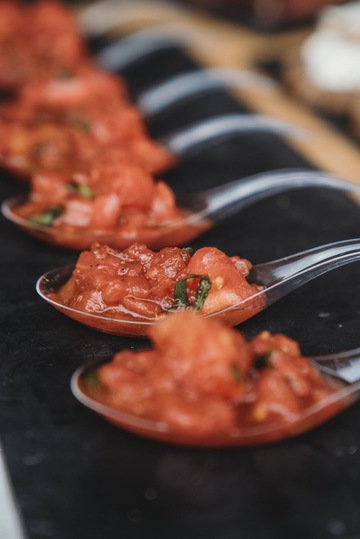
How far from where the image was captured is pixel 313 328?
2230 mm

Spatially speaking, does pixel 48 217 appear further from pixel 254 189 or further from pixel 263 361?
pixel 263 361

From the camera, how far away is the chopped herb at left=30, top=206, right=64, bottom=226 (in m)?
2.67

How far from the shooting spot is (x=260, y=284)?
7.40 ft

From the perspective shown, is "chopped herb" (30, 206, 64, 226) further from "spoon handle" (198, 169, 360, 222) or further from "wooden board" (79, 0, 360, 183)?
"wooden board" (79, 0, 360, 183)

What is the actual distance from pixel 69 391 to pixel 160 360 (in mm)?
330

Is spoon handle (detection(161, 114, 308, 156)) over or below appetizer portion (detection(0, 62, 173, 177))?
below

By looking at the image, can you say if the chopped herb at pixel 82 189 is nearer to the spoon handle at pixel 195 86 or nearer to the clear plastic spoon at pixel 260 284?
the clear plastic spoon at pixel 260 284

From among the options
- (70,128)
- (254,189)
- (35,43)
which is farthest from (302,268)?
(35,43)

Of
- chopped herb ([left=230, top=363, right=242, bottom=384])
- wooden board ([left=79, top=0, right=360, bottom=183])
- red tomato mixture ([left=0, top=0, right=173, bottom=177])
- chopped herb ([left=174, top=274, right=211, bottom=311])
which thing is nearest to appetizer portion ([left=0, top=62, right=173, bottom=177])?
red tomato mixture ([left=0, top=0, right=173, bottom=177])

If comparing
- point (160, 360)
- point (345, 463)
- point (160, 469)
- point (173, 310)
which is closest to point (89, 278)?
point (173, 310)

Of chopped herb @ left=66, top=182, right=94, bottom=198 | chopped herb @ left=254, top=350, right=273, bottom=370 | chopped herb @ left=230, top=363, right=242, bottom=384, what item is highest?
chopped herb @ left=230, top=363, right=242, bottom=384

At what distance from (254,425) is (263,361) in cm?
18

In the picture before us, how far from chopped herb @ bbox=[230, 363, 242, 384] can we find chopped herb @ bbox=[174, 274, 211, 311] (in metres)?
0.41

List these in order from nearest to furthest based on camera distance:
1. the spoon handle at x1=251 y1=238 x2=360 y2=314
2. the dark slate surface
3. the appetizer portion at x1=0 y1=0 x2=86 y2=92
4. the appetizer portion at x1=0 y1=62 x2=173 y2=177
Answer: the dark slate surface → the spoon handle at x1=251 y1=238 x2=360 y2=314 → the appetizer portion at x1=0 y1=62 x2=173 y2=177 → the appetizer portion at x1=0 y1=0 x2=86 y2=92
